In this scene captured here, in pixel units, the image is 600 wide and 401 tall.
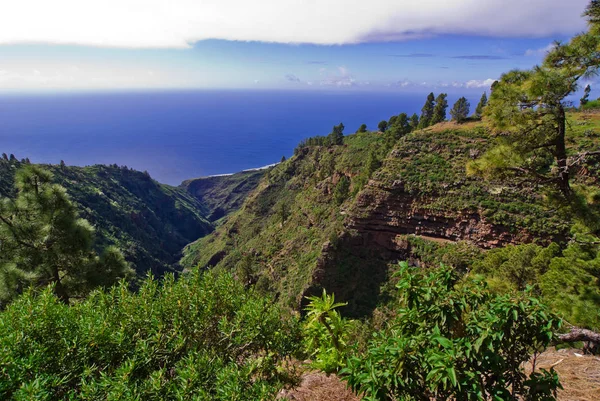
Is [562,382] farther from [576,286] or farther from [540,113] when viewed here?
[576,286]

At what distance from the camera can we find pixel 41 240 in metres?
10.7

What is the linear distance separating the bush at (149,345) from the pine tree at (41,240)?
6.47 meters

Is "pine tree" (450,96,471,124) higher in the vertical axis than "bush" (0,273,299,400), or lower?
higher

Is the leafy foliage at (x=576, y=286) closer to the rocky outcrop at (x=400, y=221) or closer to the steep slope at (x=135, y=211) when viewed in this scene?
the rocky outcrop at (x=400, y=221)

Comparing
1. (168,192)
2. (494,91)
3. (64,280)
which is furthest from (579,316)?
(168,192)

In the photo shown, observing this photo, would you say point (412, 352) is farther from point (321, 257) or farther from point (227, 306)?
point (321, 257)

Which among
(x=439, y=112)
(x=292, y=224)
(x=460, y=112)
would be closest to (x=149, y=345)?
(x=292, y=224)

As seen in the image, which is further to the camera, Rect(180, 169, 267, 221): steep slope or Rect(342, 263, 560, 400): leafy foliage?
Rect(180, 169, 267, 221): steep slope

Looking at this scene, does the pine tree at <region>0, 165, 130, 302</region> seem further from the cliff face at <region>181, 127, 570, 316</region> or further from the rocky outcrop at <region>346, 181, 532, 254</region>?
the rocky outcrop at <region>346, 181, 532, 254</region>

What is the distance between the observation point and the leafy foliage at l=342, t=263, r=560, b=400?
130 inches

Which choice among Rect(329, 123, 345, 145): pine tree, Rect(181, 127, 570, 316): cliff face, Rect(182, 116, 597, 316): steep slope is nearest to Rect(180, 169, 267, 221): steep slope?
Rect(329, 123, 345, 145): pine tree

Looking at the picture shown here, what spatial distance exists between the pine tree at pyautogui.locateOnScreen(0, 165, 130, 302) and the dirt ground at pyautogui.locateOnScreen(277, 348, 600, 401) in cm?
945

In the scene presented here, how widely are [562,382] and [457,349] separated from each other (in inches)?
181

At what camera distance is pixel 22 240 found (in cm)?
1054
